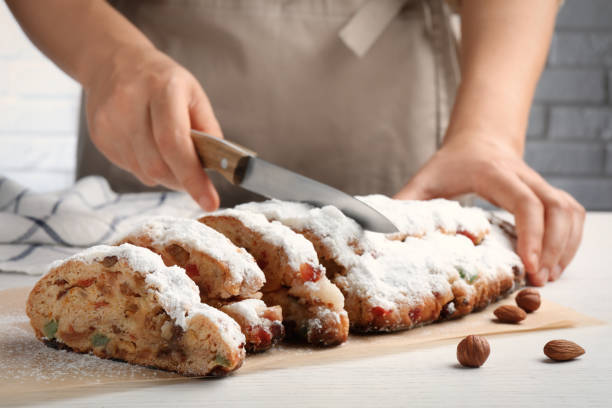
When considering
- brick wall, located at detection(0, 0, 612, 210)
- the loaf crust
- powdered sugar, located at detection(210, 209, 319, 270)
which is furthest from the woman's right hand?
brick wall, located at detection(0, 0, 612, 210)

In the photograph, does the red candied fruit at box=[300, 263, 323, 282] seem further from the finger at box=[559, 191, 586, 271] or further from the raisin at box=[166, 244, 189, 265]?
the finger at box=[559, 191, 586, 271]

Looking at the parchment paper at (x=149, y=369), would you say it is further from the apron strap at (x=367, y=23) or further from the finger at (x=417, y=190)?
the apron strap at (x=367, y=23)

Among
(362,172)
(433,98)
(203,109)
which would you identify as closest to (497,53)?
(433,98)

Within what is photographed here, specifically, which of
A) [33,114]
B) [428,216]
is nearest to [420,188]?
[428,216]

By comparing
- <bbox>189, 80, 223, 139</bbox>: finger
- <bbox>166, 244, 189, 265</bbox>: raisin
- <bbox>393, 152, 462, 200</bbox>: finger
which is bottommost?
<bbox>166, 244, 189, 265</bbox>: raisin

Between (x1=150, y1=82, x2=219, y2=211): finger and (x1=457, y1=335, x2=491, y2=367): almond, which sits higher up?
(x1=150, y1=82, x2=219, y2=211): finger

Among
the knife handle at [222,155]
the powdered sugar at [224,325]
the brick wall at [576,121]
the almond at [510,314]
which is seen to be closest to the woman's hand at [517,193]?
the almond at [510,314]

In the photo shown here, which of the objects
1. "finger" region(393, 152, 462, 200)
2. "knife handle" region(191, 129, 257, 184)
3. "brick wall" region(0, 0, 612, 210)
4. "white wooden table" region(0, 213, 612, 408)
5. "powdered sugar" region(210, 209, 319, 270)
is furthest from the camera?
"brick wall" region(0, 0, 612, 210)
